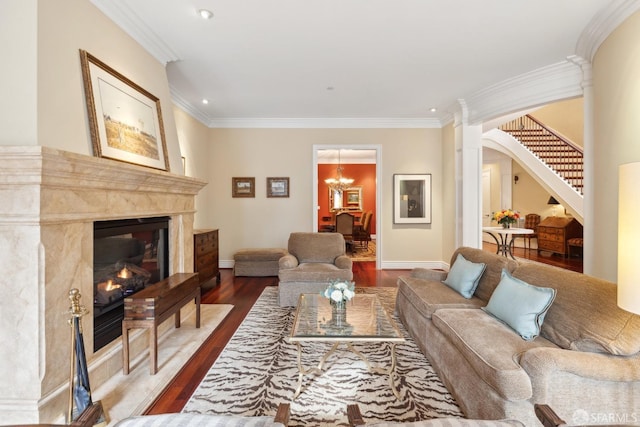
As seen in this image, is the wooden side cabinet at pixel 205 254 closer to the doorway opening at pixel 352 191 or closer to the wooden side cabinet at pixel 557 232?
the doorway opening at pixel 352 191

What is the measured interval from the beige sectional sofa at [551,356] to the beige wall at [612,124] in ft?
4.03

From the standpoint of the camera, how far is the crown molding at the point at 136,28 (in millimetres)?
2537

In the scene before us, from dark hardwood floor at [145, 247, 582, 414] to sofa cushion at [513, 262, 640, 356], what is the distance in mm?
2402

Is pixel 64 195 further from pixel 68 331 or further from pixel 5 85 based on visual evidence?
pixel 68 331

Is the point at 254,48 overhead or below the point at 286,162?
overhead

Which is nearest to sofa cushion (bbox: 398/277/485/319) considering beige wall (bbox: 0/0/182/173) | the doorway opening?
beige wall (bbox: 0/0/182/173)

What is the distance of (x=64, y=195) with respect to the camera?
1916 millimetres

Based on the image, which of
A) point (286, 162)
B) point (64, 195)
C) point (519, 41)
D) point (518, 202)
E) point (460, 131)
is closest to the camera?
point (64, 195)

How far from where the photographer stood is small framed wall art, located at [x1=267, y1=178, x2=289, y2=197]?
6.18m

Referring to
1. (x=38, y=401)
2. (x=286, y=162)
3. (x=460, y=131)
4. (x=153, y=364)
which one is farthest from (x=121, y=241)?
(x=460, y=131)

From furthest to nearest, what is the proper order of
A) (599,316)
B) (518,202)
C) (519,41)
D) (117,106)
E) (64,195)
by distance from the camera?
(518,202)
(519,41)
(117,106)
(64,195)
(599,316)

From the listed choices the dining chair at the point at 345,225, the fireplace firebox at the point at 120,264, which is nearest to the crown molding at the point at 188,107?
the fireplace firebox at the point at 120,264

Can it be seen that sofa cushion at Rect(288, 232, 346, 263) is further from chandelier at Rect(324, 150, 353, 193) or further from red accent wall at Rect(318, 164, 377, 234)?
red accent wall at Rect(318, 164, 377, 234)

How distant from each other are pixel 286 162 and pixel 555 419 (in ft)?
18.4
